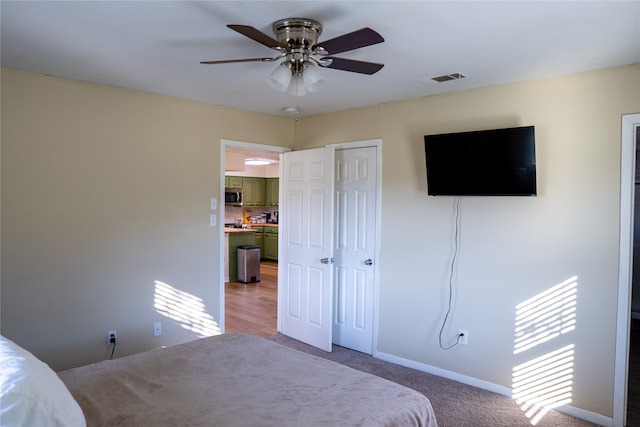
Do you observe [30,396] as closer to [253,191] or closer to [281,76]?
[281,76]

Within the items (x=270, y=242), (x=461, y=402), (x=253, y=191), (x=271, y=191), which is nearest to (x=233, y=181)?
(x=253, y=191)

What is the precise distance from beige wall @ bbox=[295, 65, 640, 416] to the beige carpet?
0.49 ft

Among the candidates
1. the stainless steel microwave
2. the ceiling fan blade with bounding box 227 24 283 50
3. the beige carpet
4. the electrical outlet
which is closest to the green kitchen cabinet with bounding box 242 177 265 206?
the stainless steel microwave

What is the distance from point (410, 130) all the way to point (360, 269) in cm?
145

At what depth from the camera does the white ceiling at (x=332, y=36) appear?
6.57 ft

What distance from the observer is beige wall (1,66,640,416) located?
9.60ft

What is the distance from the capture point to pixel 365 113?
4160 millimetres

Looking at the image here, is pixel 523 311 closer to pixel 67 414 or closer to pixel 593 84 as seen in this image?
pixel 593 84

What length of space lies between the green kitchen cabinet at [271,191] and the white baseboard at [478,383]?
663 centimetres

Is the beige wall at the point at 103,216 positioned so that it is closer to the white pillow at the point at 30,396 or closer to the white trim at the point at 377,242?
the white trim at the point at 377,242

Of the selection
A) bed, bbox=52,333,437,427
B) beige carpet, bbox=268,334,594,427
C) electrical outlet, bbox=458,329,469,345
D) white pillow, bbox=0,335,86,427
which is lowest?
beige carpet, bbox=268,334,594,427

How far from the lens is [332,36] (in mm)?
2352

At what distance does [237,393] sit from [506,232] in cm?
239

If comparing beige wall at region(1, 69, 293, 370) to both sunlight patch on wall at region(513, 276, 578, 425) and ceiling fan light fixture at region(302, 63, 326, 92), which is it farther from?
sunlight patch on wall at region(513, 276, 578, 425)
